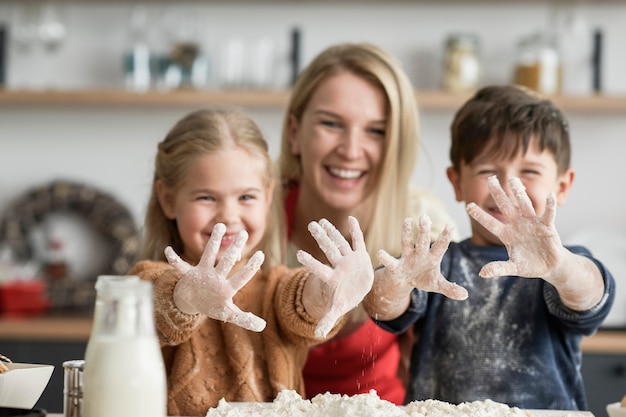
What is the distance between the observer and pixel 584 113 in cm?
354

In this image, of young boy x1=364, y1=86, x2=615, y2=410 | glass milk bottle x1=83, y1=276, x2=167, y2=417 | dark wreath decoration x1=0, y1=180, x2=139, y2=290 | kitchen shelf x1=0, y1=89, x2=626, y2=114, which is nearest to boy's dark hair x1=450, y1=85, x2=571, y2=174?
young boy x1=364, y1=86, x2=615, y2=410

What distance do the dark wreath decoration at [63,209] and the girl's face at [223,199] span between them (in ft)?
6.10

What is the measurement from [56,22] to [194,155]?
2.09 m

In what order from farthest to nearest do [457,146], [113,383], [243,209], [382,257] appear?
[457,146], [243,209], [382,257], [113,383]

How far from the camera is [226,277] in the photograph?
1.38m

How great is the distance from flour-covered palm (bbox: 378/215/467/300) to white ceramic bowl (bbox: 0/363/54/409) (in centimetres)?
47

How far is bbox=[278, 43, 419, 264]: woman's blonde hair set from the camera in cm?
199

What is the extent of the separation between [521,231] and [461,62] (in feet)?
7.00

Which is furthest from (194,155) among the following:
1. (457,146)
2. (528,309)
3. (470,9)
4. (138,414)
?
(470,9)

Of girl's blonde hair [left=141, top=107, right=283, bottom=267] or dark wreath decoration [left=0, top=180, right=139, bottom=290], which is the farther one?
dark wreath decoration [left=0, top=180, right=139, bottom=290]

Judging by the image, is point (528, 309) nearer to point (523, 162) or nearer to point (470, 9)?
point (523, 162)

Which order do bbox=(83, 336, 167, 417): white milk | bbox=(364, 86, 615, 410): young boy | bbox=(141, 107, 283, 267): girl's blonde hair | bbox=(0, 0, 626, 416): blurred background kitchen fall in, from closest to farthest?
bbox=(83, 336, 167, 417): white milk < bbox=(364, 86, 615, 410): young boy < bbox=(141, 107, 283, 267): girl's blonde hair < bbox=(0, 0, 626, 416): blurred background kitchen

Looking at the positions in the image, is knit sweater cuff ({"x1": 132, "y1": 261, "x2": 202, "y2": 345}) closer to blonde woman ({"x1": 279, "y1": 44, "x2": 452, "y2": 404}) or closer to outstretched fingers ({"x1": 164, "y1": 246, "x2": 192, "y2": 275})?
outstretched fingers ({"x1": 164, "y1": 246, "x2": 192, "y2": 275})

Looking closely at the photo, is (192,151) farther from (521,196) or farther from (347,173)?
(521,196)
